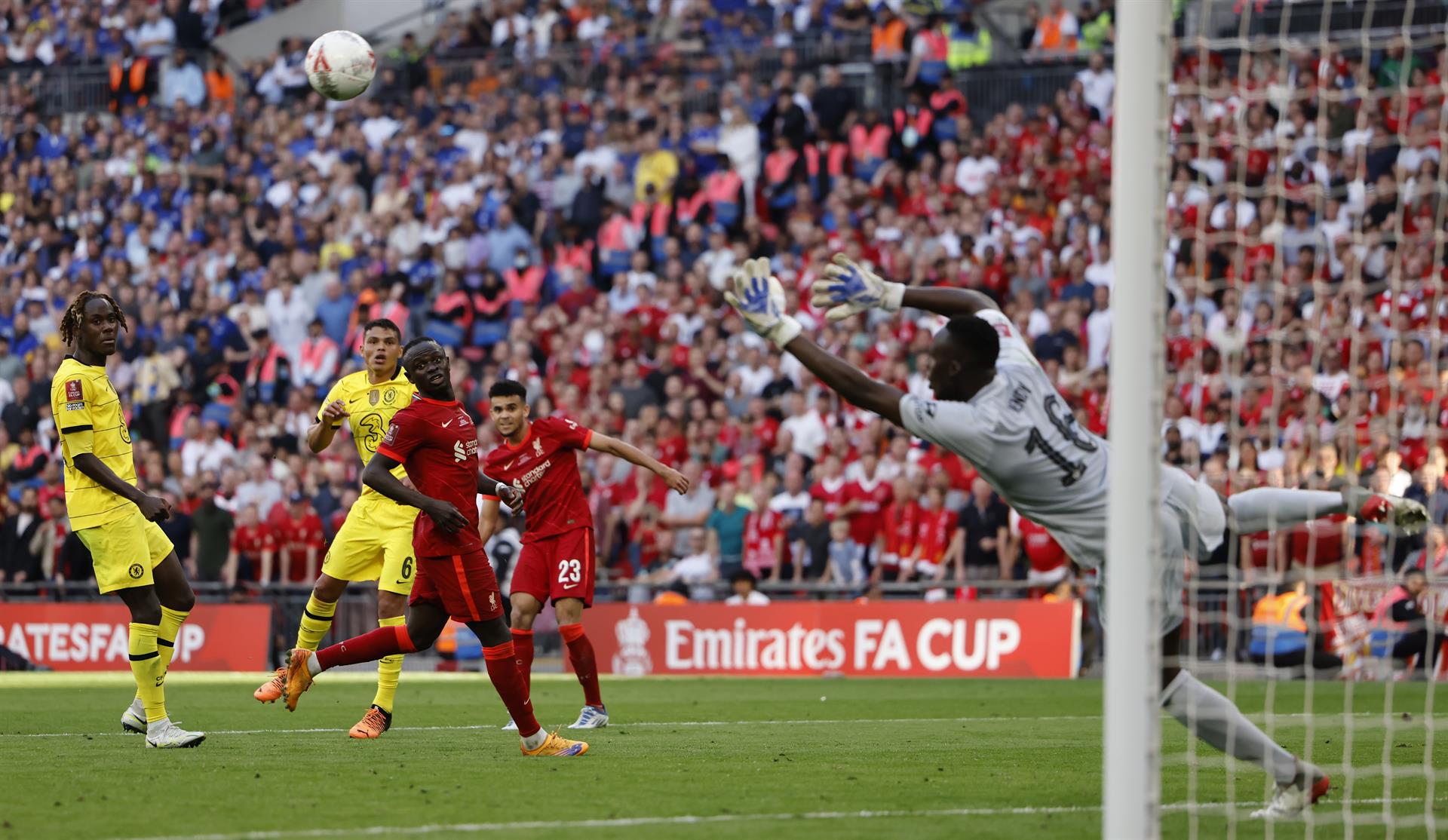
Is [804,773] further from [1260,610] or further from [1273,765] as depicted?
[1260,610]

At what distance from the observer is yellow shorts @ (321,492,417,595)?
12.7m

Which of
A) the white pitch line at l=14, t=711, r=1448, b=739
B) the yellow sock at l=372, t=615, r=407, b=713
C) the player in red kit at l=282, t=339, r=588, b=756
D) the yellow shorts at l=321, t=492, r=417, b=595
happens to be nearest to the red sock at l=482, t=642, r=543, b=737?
the player in red kit at l=282, t=339, r=588, b=756

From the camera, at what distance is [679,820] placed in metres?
7.89

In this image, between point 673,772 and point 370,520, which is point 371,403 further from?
point 673,772

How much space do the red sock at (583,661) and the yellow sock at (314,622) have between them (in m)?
1.61

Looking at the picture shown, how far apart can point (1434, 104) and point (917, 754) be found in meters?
9.89

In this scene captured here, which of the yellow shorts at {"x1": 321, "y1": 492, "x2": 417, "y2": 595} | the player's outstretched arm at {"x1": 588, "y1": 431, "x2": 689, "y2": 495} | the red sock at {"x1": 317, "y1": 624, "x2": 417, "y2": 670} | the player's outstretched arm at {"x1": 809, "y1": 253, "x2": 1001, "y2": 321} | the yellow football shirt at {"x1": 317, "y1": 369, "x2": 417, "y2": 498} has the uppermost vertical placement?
the player's outstretched arm at {"x1": 809, "y1": 253, "x2": 1001, "y2": 321}

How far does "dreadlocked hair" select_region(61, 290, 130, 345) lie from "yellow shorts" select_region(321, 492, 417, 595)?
7.36 feet

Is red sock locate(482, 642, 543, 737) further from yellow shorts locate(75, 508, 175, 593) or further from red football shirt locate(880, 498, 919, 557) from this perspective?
red football shirt locate(880, 498, 919, 557)

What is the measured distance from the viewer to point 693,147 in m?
27.8

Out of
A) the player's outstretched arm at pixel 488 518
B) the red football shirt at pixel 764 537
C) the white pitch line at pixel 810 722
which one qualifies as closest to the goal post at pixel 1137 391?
the white pitch line at pixel 810 722

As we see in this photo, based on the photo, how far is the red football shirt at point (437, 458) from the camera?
1063 centimetres

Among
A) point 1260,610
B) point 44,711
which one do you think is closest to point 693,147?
point 1260,610

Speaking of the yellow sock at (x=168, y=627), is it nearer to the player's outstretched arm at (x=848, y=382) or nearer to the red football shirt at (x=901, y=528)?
the player's outstretched arm at (x=848, y=382)
